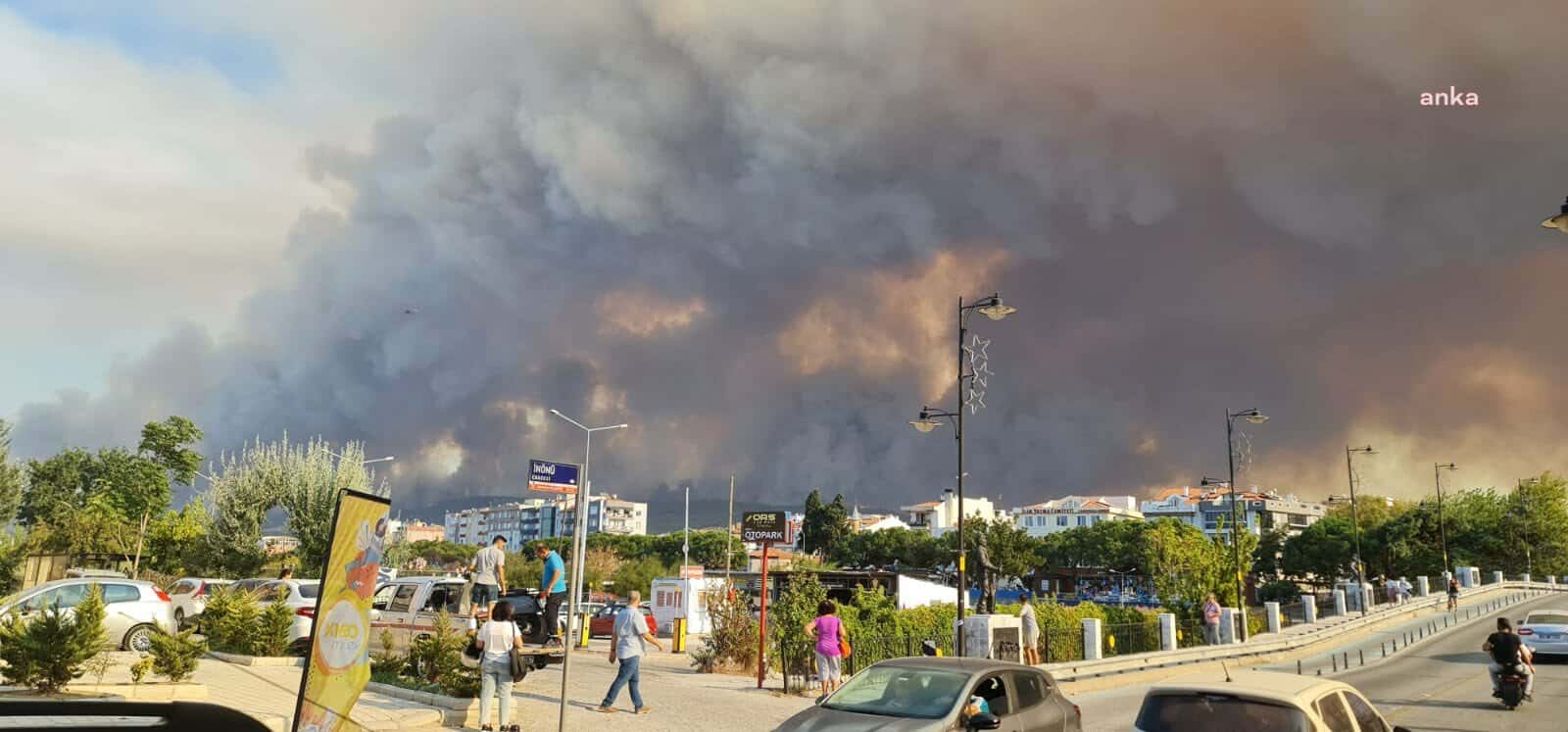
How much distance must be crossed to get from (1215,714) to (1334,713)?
117cm

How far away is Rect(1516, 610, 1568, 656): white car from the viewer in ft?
84.7

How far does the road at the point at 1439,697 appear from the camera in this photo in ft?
53.8

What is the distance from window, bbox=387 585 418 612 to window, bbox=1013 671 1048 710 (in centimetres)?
1295

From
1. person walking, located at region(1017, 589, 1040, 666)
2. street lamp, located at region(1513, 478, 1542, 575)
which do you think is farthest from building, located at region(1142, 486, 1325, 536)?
person walking, located at region(1017, 589, 1040, 666)

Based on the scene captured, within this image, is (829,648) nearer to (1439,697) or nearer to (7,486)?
(1439,697)

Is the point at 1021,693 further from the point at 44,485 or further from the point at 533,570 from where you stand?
the point at 44,485

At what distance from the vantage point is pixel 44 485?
10162 centimetres

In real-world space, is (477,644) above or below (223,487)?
below

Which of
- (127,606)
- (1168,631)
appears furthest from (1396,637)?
(127,606)

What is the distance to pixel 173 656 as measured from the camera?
13609 millimetres

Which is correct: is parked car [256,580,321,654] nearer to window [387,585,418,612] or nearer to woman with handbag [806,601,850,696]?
window [387,585,418,612]

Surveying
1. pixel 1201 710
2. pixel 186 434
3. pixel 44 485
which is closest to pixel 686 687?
pixel 1201 710

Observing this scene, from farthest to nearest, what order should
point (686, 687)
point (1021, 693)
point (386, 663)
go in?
point (686, 687), point (386, 663), point (1021, 693)

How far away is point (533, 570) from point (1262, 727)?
65203mm
